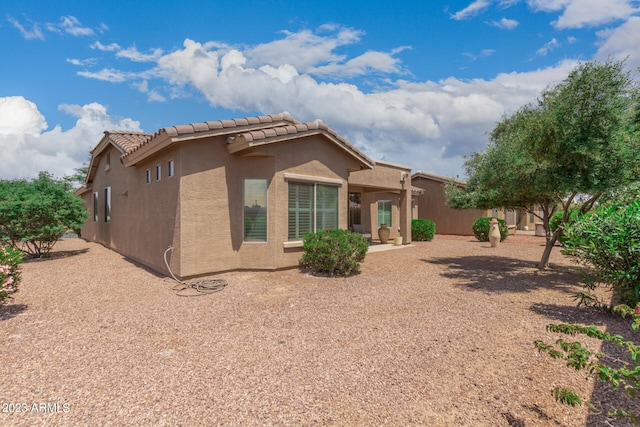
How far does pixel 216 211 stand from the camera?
921 cm

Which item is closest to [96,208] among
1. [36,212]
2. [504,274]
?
[36,212]

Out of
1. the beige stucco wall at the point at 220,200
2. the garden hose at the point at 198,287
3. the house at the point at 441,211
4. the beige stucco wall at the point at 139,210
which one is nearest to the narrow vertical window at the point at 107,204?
the beige stucco wall at the point at 139,210

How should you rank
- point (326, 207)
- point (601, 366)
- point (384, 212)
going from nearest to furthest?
point (601, 366)
point (326, 207)
point (384, 212)

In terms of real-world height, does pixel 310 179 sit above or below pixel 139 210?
above

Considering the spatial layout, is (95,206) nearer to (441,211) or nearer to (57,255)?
(57,255)

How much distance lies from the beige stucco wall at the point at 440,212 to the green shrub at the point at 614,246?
63.0ft

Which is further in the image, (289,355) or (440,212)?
(440,212)

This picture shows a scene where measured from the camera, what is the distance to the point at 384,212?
2120 centimetres

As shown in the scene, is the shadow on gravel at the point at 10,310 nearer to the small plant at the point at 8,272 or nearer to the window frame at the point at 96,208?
the small plant at the point at 8,272

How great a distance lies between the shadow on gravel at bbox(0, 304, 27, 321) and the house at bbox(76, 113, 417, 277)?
10.3 ft

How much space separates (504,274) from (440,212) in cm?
1645

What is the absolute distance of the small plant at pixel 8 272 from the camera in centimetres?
614

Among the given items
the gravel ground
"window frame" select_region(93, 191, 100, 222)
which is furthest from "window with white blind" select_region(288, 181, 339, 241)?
"window frame" select_region(93, 191, 100, 222)

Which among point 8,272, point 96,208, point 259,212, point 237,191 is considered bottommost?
point 8,272
